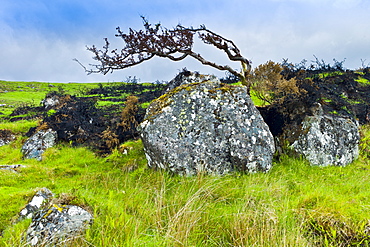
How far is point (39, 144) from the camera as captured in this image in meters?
10.1

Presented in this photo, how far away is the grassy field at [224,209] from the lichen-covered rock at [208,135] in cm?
42

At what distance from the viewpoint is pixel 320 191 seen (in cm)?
478

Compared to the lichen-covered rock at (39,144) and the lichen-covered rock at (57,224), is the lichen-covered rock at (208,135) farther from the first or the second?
the lichen-covered rock at (39,144)

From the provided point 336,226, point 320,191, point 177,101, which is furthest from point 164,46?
point 336,226

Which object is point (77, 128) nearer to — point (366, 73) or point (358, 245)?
point (358, 245)

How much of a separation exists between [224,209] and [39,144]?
969cm

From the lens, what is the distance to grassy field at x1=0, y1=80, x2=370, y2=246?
3078 mm

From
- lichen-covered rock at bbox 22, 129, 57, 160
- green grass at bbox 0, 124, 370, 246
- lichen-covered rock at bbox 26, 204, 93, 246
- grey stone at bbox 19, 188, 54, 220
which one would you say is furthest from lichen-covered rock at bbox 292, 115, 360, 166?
lichen-covered rock at bbox 22, 129, 57, 160

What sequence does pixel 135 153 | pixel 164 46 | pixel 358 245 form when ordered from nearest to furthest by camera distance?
pixel 358 245, pixel 135 153, pixel 164 46

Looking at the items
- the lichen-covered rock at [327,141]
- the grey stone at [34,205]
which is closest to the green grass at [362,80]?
the lichen-covered rock at [327,141]

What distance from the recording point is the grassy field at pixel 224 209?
3078 millimetres

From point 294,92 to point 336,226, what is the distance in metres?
5.48

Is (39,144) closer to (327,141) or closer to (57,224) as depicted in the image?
(57,224)

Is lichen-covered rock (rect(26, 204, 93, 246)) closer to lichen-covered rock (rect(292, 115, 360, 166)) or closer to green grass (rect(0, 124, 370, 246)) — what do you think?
green grass (rect(0, 124, 370, 246))
